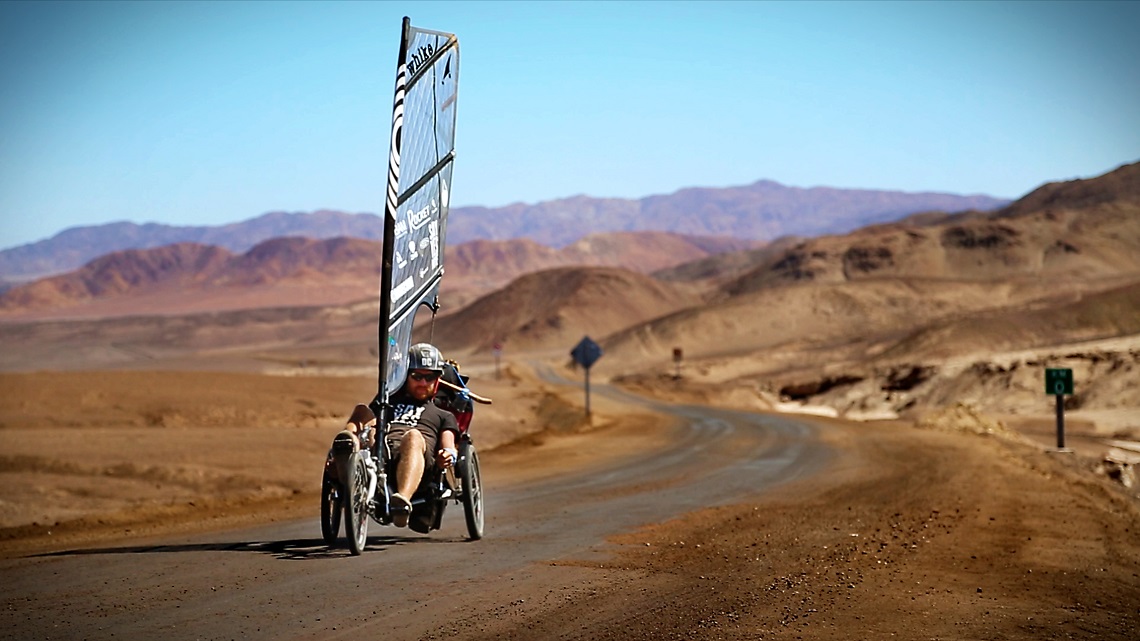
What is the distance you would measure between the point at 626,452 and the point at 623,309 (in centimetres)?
13901

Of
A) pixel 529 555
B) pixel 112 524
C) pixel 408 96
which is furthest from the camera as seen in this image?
pixel 112 524

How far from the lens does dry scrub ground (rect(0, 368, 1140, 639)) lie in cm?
834

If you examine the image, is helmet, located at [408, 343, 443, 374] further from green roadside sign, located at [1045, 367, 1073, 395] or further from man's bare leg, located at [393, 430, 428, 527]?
green roadside sign, located at [1045, 367, 1073, 395]

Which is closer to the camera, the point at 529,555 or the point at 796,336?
the point at 529,555

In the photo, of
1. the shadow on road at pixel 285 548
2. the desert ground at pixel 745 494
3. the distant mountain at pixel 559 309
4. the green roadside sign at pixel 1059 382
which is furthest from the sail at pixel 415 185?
the distant mountain at pixel 559 309

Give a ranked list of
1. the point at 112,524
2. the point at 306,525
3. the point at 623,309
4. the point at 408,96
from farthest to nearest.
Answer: the point at 623,309 → the point at 112,524 → the point at 306,525 → the point at 408,96

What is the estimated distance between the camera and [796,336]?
408 ft

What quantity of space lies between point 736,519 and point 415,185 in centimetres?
638

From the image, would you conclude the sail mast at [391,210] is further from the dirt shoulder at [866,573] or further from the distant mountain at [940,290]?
the distant mountain at [940,290]

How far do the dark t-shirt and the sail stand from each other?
0.58 metres

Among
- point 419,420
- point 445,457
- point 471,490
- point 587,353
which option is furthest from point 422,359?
point 587,353

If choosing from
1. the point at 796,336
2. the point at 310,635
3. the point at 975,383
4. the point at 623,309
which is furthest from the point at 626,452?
the point at 623,309

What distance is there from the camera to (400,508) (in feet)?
34.2

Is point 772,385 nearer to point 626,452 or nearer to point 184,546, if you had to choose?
point 626,452
